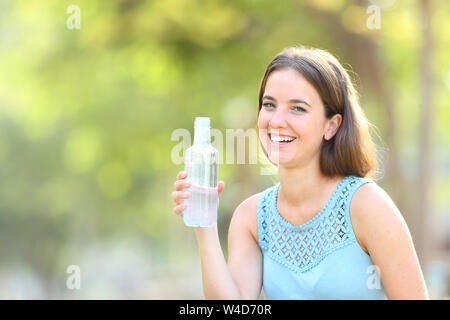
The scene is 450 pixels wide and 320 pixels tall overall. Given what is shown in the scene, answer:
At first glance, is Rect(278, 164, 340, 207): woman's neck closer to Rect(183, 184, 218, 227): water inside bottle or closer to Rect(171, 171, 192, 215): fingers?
Rect(183, 184, 218, 227): water inside bottle

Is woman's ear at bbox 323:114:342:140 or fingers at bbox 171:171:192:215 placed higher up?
woman's ear at bbox 323:114:342:140

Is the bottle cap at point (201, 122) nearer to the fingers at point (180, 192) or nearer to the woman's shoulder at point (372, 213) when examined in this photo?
the fingers at point (180, 192)

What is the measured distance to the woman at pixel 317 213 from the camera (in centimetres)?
292

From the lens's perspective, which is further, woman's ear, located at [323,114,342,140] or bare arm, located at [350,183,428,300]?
woman's ear, located at [323,114,342,140]

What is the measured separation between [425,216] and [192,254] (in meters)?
20.2

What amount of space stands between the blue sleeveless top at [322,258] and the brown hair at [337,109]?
96 mm

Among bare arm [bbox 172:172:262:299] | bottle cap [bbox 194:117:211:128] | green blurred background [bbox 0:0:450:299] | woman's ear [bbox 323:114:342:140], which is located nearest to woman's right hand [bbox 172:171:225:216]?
bare arm [bbox 172:172:262:299]

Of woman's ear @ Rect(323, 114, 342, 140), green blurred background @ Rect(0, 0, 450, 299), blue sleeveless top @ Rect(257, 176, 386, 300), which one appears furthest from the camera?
green blurred background @ Rect(0, 0, 450, 299)

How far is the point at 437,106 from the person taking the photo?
7992mm

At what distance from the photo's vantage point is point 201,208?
2.98m

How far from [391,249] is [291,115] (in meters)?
0.73

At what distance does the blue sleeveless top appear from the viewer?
3.03 metres

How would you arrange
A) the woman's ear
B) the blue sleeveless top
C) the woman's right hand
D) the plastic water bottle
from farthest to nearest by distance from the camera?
1. the woman's ear
2. the blue sleeveless top
3. the plastic water bottle
4. the woman's right hand

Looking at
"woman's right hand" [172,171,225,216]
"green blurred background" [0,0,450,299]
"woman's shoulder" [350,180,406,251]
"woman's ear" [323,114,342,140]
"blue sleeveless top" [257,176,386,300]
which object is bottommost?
"blue sleeveless top" [257,176,386,300]
